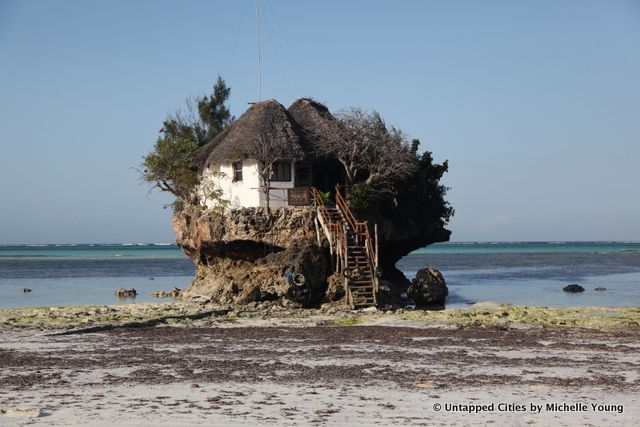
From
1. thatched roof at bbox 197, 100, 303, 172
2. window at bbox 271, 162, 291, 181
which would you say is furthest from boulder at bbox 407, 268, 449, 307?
thatched roof at bbox 197, 100, 303, 172

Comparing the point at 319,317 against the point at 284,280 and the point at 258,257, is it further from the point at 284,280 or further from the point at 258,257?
the point at 258,257

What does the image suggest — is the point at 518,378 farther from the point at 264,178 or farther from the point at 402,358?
the point at 264,178

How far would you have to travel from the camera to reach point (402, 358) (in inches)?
667

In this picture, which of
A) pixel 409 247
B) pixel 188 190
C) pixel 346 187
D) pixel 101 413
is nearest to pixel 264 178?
pixel 346 187

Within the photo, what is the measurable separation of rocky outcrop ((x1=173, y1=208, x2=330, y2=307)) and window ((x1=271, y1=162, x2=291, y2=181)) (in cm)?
183

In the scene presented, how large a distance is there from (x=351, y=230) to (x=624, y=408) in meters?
19.8

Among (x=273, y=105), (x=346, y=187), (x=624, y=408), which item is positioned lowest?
(x=624, y=408)

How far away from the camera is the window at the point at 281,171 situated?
1323 inches

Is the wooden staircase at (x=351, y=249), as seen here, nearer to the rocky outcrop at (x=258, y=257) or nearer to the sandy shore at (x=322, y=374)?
the rocky outcrop at (x=258, y=257)

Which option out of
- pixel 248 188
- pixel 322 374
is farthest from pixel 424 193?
pixel 322 374

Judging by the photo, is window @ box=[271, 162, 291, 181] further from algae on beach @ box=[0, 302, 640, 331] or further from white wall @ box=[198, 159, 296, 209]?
algae on beach @ box=[0, 302, 640, 331]

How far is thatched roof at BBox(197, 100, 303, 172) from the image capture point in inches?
1303

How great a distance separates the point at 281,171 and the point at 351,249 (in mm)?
5242

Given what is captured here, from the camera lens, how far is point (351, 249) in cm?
3097
